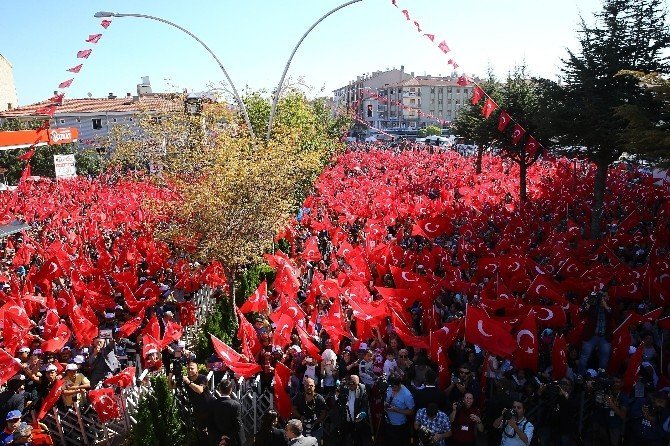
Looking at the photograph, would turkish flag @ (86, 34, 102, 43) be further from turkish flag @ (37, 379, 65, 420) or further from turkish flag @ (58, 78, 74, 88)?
turkish flag @ (37, 379, 65, 420)

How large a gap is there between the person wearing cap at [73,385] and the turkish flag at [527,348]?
6472 millimetres

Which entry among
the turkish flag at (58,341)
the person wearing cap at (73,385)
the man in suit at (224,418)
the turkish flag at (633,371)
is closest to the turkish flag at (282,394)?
the man in suit at (224,418)

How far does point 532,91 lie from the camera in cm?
2416

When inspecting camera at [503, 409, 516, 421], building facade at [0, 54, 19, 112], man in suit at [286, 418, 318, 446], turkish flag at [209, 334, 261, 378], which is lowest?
turkish flag at [209, 334, 261, 378]

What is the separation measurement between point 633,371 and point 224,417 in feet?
18.2

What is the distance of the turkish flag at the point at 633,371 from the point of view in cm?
748

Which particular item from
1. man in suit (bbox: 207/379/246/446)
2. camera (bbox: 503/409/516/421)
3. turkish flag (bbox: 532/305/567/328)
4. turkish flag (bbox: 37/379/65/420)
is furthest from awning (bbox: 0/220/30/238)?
camera (bbox: 503/409/516/421)

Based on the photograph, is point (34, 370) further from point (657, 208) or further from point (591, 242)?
point (657, 208)

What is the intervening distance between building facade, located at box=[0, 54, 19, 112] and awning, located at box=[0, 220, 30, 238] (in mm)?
49642

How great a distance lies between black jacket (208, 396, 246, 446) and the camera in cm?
671

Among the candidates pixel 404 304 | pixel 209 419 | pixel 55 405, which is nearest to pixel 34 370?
pixel 55 405

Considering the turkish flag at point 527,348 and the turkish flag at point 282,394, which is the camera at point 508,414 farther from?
the turkish flag at point 282,394

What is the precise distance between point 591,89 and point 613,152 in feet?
6.66

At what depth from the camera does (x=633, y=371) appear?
297 inches
